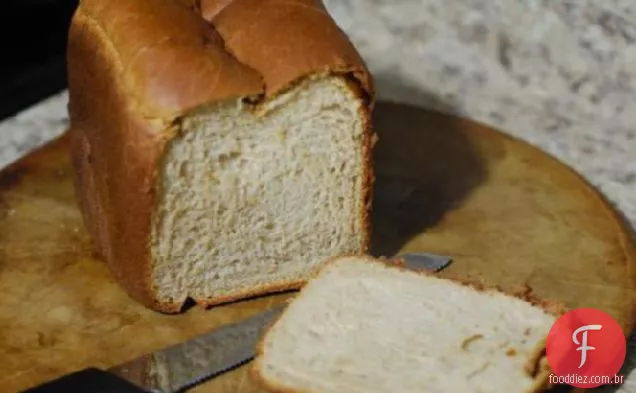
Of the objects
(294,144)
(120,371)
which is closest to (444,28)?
(294,144)

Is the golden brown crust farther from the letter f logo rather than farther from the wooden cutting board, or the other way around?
the letter f logo

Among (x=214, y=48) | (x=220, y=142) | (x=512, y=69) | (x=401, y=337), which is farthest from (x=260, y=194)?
(x=512, y=69)

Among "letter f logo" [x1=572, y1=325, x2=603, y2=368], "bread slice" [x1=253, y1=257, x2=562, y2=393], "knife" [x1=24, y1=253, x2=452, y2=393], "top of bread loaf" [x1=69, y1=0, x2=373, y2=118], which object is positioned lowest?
"knife" [x1=24, y1=253, x2=452, y2=393]

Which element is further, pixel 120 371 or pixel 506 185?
pixel 506 185

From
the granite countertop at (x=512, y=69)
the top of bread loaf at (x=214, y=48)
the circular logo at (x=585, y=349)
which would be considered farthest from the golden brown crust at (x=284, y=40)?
the granite countertop at (x=512, y=69)

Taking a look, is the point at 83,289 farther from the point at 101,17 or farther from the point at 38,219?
the point at 101,17

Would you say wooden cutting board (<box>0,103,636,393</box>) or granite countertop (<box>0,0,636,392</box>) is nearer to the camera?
wooden cutting board (<box>0,103,636,393</box>)

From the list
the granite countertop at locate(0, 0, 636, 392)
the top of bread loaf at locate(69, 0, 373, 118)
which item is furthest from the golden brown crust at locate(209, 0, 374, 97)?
the granite countertop at locate(0, 0, 636, 392)
